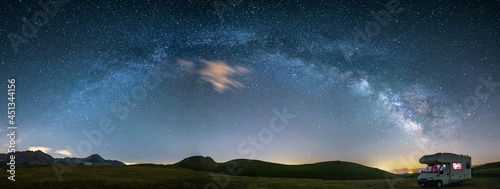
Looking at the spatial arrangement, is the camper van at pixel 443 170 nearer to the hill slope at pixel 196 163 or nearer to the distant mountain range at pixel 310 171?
the distant mountain range at pixel 310 171

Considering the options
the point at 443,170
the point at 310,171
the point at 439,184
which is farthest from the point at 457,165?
the point at 310,171

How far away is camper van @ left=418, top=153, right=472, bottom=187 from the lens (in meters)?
35.3

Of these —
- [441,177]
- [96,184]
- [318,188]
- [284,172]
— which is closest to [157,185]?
[96,184]

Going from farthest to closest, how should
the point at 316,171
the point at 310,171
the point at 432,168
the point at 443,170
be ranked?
the point at 316,171 < the point at 310,171 < the point at 432,168 < the point at 443,170

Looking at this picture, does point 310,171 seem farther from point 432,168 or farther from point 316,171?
point 432,168

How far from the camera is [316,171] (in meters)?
105

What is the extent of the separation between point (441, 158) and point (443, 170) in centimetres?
136

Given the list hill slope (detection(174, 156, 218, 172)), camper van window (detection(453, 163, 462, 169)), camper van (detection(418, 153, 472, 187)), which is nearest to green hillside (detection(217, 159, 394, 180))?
hill slope (detection(174, 156, 218, 172))

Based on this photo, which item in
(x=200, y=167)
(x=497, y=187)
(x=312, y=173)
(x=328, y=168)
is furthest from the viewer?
(x=200, y=167)

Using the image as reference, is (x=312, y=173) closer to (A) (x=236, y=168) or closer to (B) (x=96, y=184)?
(A) (x=236, y=168)

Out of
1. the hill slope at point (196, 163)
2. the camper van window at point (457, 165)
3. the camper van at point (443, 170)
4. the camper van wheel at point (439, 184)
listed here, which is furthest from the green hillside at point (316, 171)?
the camper van wheel at point (439, 184)

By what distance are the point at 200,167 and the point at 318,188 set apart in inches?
3724

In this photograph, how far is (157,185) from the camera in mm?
32656

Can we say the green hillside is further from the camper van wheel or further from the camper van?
the camper van wheel
